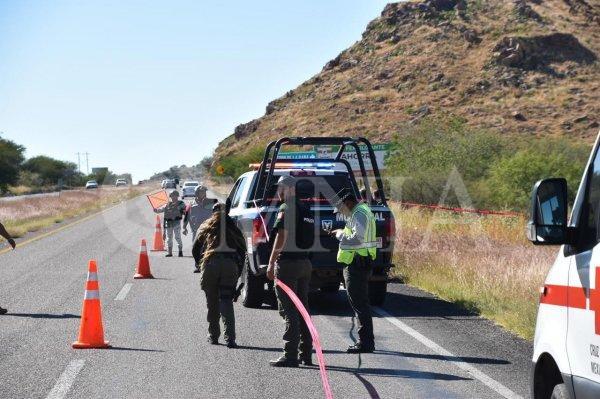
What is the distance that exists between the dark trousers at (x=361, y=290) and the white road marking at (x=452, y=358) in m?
0.79

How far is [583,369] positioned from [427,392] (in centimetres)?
357

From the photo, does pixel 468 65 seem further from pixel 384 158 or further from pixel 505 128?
pixel 384 158

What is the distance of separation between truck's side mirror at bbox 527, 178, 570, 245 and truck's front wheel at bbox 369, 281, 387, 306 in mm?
8561

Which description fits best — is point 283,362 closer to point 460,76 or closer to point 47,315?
point 47,315

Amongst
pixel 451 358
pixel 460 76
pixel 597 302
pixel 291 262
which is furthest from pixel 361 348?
pixel 460 76

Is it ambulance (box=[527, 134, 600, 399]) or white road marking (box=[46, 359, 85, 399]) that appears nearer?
ambulance (box=[527, 134, 600, 399])

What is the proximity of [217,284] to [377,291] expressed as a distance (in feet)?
11.1

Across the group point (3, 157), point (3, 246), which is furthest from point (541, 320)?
point (3, 157)

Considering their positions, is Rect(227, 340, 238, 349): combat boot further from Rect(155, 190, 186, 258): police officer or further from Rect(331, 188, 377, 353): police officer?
Rect(155, 190, 186, 258): police officer

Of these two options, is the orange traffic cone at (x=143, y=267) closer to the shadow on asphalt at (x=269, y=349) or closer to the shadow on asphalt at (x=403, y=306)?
the shadow on asphalt at (x=403, y=306)

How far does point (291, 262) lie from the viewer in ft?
31.3

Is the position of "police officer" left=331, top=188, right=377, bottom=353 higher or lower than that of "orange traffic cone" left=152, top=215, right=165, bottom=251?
higher

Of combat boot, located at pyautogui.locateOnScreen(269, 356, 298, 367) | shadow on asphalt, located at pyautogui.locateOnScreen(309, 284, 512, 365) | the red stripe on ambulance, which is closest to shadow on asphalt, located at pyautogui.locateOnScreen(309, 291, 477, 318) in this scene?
shadow on asphalt, located at pyautogui.locateOnScreen(309, 284, 512, 365)

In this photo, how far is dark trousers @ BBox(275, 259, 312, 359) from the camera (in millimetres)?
9305
